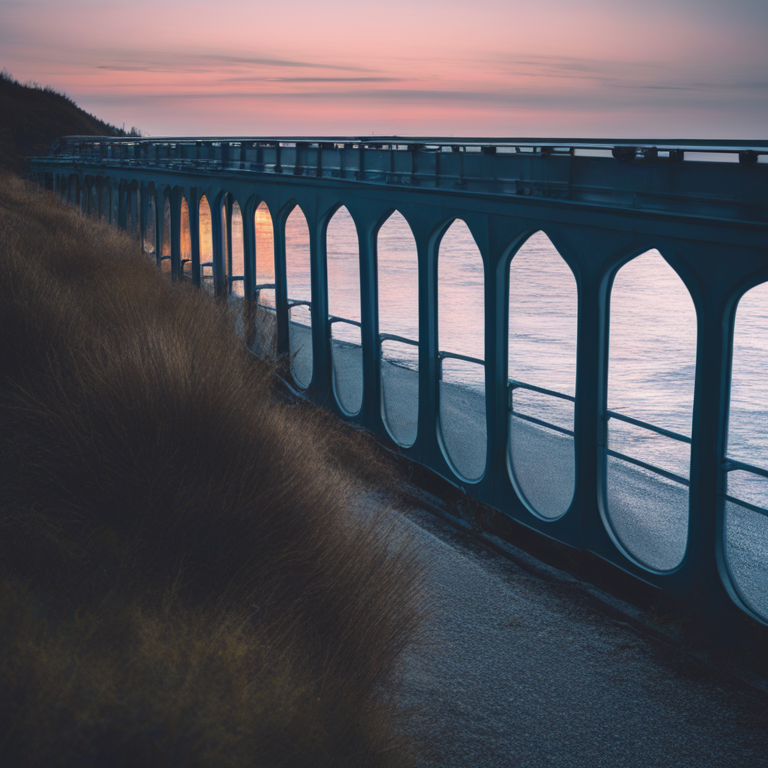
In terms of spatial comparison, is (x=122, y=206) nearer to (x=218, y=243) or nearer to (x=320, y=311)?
(x=218, y=243)

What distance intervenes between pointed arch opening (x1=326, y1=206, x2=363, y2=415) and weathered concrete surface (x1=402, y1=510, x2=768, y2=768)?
5255 mm

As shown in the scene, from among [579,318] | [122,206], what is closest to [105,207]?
[122,206]

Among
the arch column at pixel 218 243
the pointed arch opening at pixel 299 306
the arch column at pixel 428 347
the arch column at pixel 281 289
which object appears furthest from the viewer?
Result: the arch column at pixel 218 243

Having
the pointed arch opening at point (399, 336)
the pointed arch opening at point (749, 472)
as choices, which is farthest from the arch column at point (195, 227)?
the pointed arch opening at point (749, 472)

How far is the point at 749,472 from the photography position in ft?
34.9

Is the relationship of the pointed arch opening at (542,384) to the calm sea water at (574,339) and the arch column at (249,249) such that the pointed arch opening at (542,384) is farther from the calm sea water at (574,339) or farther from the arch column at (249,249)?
the arch column at (249,249)

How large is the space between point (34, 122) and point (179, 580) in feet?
285

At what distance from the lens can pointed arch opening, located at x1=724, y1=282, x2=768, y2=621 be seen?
6.65m

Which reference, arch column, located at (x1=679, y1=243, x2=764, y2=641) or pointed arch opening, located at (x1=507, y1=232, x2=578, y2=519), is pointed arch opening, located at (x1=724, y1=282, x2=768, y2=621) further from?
pointed arch opening, located at (x1=507, y1=232, x2=578, y2=519)

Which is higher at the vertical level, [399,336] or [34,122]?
[34,122]

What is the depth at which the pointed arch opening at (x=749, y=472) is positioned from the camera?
6.65 metres

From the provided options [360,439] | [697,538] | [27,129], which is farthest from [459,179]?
[27,129]

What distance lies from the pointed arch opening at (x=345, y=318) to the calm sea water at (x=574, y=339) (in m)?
0.17

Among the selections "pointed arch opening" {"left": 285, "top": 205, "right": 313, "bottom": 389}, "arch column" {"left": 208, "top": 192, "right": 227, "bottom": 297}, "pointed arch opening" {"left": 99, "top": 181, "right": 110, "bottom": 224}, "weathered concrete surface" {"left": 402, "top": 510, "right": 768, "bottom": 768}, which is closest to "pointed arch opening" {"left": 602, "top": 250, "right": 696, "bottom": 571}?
"weathered concrete surface" {"left": 402, "top": 510, "right": 768, "bottom": 768}
